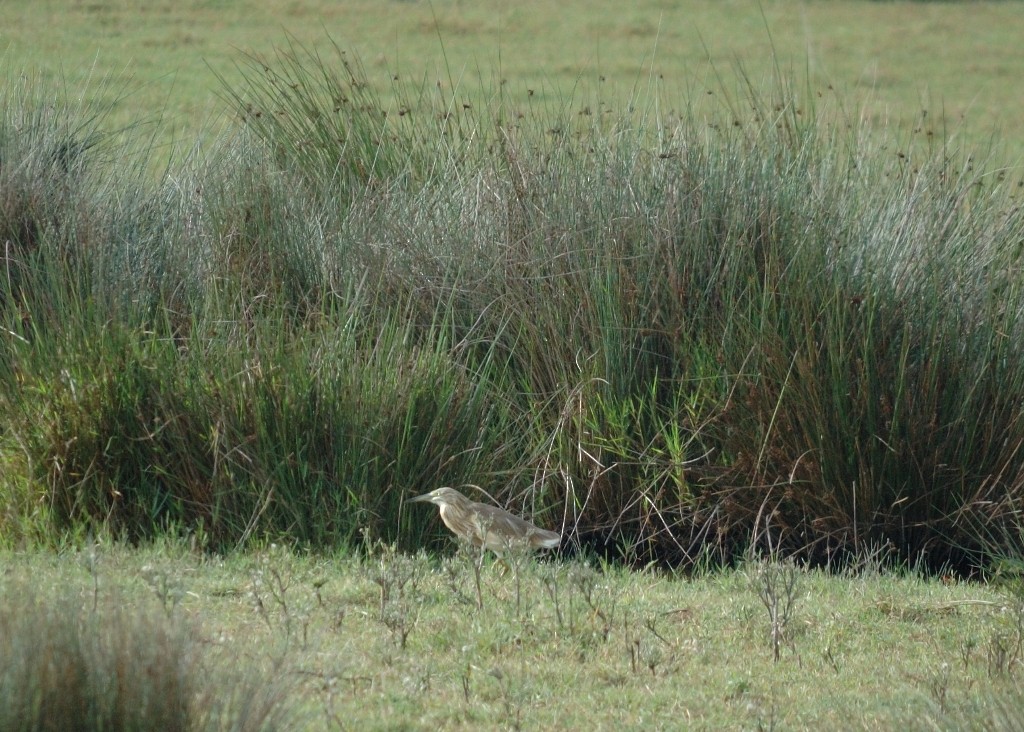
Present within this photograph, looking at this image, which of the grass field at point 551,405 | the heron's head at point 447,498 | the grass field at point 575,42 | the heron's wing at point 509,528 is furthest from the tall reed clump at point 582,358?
the grass field at point 575,42

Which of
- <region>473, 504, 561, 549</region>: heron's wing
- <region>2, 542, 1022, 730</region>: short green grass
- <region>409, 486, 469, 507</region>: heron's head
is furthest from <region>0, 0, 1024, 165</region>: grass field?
<region>2, 542, 1022, 730</region>: short green grass

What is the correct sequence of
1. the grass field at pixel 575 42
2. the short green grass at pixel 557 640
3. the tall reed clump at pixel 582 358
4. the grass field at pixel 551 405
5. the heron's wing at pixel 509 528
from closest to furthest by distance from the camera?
the short green grass at pixel 557 640 < the grass field at pixel 551 405 < the heron's wing at pixel 509 528 < the tall reed clump at pixel 582 358 < the grass field at pixel 575 42

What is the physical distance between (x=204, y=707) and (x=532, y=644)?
1.42m

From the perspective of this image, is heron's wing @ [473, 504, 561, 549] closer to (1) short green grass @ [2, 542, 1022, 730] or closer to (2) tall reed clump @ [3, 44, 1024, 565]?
(1) short green grass @ [2, 542, 1022, 730]

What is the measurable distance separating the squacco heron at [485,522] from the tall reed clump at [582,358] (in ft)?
1.29

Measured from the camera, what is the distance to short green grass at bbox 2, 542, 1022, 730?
3.63m

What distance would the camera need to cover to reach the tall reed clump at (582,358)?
539 cm

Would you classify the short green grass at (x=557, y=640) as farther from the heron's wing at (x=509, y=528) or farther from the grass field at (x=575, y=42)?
the grass field at (x=575, y=42)

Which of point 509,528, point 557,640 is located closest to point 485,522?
point 509,528

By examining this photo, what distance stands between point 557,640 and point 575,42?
19554 mm

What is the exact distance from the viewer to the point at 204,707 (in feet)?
9.61

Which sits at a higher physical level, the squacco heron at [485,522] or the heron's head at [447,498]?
the heron's head at [447,498]

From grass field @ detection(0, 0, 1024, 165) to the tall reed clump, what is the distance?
27.9 ft

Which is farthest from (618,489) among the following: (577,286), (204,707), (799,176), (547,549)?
(204,707)
